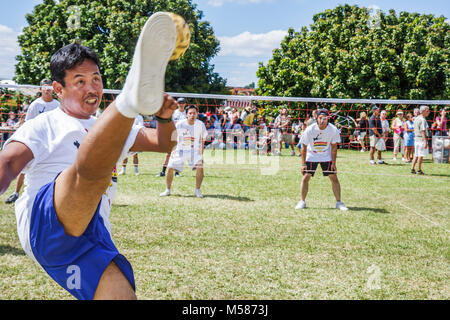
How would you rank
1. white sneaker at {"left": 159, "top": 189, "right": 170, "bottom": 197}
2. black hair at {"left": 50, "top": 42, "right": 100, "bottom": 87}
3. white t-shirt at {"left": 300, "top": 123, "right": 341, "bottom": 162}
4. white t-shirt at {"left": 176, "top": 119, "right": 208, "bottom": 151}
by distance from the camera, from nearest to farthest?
black hair at {"left": 50, "top": 42, "right": 100, "bottom": 87} < white t-shirt at {"left": 300, "top": 123, "right": 341, "bottom": 162} < white sneaker at {"left": 159, "top": 189, "right": 170, "bottom": 197} < white t-shirt at {"left": 176, "top": 119, "right": 208, "bottom": 151}

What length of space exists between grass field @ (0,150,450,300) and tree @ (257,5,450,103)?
1568 cm

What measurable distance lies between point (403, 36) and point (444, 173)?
14.8 meters

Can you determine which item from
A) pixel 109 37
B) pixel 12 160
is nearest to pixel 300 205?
pixel 12 160

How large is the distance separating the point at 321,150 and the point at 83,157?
6692 millimetres

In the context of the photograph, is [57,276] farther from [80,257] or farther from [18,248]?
[18,248]

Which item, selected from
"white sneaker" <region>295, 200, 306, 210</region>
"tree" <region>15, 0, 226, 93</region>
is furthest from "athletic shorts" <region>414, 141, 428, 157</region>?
"tree" <region>15, 0, 226, 93</region>


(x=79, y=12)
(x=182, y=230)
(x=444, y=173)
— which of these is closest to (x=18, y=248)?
(x=182, y=230)

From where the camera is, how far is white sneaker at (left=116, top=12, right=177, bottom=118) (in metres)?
1.37

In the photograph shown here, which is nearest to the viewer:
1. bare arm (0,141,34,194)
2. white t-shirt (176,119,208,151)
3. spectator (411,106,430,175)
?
bare arm (0,141,34,194)

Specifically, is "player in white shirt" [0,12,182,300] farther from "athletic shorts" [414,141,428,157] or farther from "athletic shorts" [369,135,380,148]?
"athletic shorts" [369,135,380,148]

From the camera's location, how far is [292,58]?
2827 centimetres

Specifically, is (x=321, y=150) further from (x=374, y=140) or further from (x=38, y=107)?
(x=374, y=140)

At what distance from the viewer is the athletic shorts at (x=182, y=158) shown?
848 cm

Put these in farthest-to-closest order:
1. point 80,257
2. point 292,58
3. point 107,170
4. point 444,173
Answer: point 292,58 < point 444,173 < point 80,257 < point 107,170
